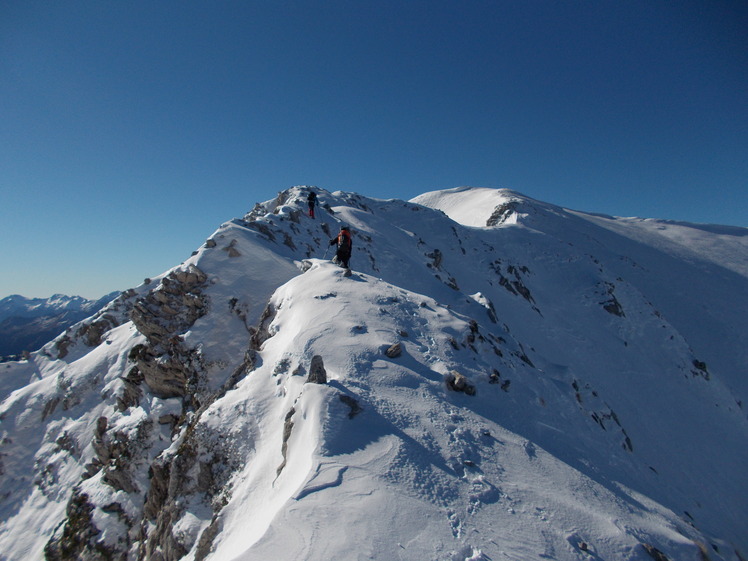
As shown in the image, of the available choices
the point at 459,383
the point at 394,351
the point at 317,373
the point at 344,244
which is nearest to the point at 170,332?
the point at 344,244

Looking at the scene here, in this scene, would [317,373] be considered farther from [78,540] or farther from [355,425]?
[78,540]

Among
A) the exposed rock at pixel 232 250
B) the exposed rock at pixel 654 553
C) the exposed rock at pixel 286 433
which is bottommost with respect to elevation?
the exposed rock at pixel 654 553

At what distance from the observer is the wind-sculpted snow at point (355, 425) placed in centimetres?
633

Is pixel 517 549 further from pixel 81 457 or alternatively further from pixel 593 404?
pixel 81 457

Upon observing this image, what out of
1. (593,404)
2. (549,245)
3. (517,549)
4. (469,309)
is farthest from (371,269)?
(549,245)

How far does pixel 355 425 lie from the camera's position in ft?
25.1

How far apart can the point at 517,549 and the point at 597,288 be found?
4953 cm

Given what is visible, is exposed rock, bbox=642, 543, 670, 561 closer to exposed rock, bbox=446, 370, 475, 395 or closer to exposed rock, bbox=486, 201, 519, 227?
exposed rock, bbox=446, 370, 475, 395

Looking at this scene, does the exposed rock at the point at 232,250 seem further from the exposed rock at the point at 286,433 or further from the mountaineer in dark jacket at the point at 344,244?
the exposed rock at the point at 286,433

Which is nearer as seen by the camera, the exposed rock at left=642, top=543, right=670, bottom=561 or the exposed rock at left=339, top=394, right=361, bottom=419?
the exposed rock at left=642, top=543, right=670, bottom=561

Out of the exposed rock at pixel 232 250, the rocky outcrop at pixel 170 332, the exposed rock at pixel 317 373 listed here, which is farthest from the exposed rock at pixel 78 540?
the exposed rock at pixel 232 250

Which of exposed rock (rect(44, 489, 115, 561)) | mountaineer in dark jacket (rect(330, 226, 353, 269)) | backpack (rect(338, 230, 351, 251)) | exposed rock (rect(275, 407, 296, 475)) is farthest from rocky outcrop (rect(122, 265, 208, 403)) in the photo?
exposed rock (rect(275, 407, 296, 475))

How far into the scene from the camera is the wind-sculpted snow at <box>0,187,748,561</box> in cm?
633

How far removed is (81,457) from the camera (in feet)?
68.2
